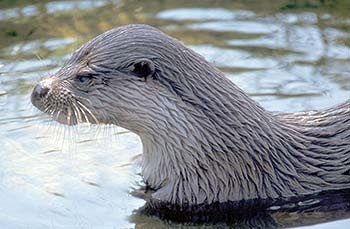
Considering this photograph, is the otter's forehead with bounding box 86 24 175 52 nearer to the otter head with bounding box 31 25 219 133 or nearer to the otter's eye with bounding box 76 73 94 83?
the otter head with bounding box 31 25 219 133

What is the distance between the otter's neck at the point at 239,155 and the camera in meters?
4.71

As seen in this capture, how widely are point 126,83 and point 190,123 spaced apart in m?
0.31

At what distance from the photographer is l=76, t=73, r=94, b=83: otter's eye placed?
4652 mm

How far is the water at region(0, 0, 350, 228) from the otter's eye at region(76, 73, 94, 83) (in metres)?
0.53

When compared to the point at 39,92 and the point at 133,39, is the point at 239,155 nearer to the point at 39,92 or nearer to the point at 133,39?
the point at 133,39

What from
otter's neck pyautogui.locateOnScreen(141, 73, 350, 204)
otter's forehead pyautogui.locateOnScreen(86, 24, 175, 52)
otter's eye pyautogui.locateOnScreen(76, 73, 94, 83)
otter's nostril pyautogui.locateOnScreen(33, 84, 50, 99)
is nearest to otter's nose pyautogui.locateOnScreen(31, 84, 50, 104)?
otter's nostril pyautogui.locateOnScreen(33, 84, 50, 99)

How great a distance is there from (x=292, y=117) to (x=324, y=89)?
892mm

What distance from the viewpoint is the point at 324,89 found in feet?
19.3

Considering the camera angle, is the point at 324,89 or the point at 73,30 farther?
the point at 73,30

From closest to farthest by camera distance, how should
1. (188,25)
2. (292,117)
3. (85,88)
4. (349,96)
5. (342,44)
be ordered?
1. (85,88)
2. (292,117)
3. (349,96)
4. (342,44)
5. (188,25)

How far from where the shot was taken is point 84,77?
15.3 ft

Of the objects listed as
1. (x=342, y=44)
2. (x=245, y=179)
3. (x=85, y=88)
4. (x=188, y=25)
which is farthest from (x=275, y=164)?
(x=188, y=25)

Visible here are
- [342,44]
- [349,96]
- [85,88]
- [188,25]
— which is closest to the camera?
[85,88]

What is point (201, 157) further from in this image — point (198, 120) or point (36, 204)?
point (36, 204)
